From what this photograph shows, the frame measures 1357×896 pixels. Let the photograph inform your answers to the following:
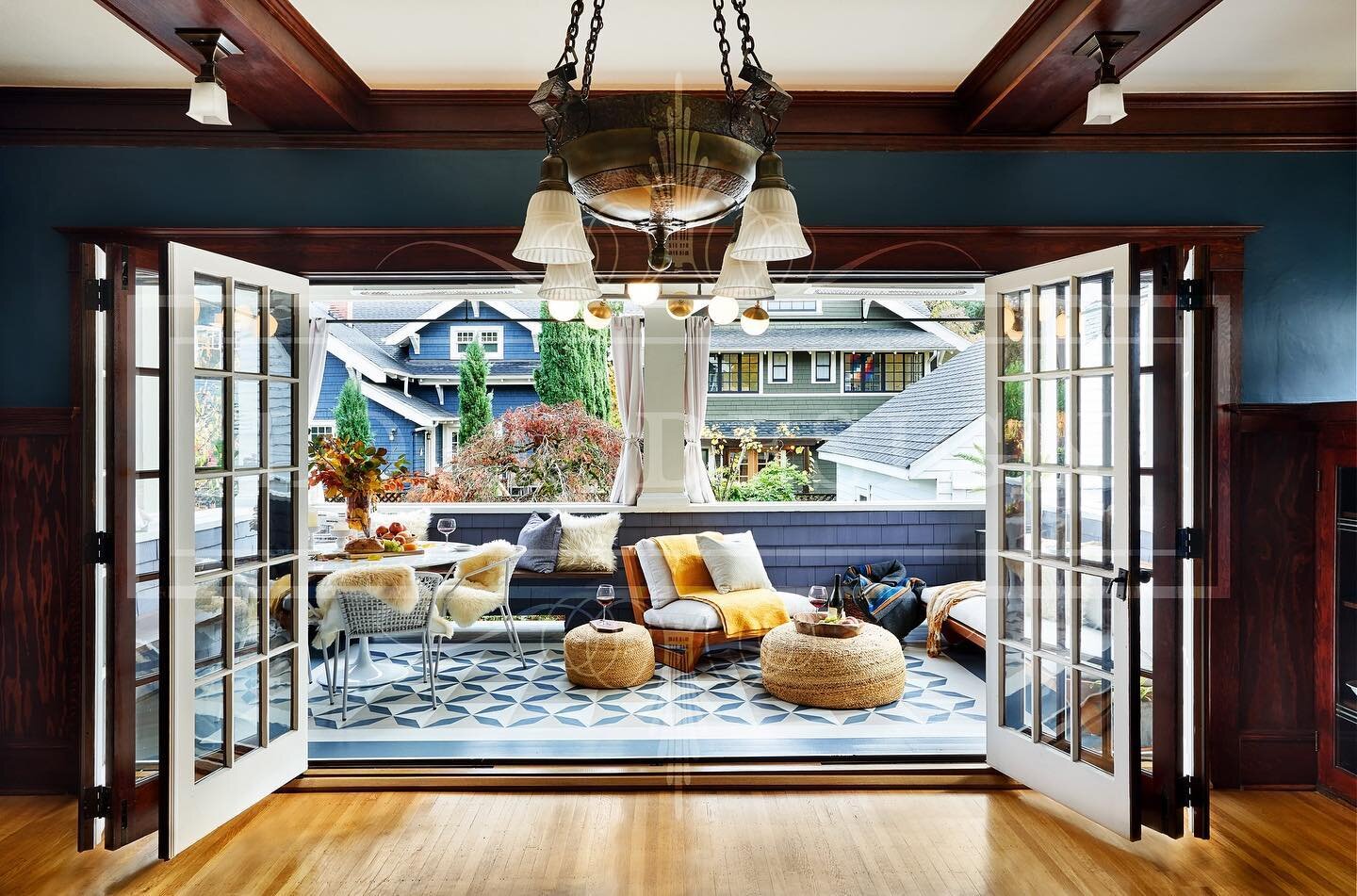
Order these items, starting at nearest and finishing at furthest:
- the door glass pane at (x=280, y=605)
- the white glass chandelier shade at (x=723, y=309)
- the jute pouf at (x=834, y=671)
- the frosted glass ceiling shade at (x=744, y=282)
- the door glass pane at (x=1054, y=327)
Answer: the frosted glass ceiling shade at (x=744, y=282), the door glass pane at (x=1054, y=327), the door glass pane at (x=280, y=605), the white glass chandelier shade at (x=723, y=309), the jute pouf at (x=834, y=671)

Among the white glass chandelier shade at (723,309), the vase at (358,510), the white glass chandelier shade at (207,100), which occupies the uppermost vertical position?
the white glass chandelier shade at (207,100)

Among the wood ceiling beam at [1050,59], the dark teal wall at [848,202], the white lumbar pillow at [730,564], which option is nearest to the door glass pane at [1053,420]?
the dark teal wall at [848,202]

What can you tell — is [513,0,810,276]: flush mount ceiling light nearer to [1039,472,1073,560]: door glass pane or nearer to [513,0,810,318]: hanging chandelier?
[513,0,810,318]: hanging chandelier

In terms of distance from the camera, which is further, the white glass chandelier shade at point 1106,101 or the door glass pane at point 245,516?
the door glass pane at point 245,516

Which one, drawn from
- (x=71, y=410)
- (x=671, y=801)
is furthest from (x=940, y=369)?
(x=71, y=410)

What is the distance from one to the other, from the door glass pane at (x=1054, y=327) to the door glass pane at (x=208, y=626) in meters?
3.10

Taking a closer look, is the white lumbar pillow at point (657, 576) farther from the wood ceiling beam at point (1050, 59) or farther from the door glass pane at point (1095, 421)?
the wood ceiling beam at point (1050, 59)

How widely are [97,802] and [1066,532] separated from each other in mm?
3436

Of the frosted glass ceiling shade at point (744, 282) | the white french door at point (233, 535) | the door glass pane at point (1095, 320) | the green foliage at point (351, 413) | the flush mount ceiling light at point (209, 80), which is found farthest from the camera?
the green foliage at point (351, 413)

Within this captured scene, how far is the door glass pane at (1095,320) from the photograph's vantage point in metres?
2.70

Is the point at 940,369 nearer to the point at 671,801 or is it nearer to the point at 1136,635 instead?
the point at 1136,635

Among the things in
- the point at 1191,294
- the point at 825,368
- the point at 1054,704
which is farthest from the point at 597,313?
the point at 825,368

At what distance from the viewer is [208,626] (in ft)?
8.85

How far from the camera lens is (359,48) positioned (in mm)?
2711
